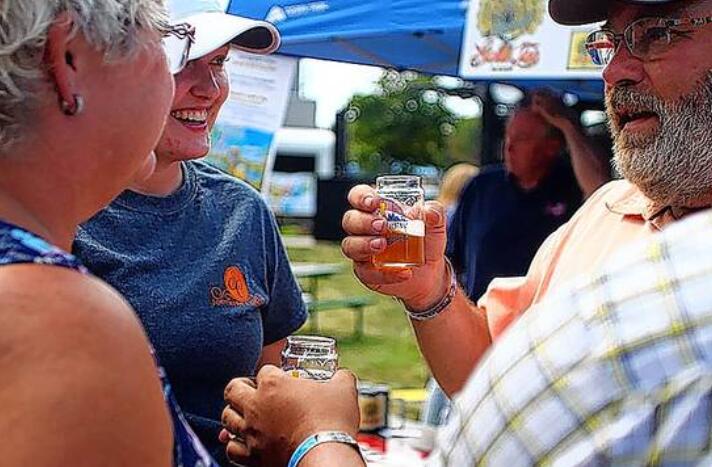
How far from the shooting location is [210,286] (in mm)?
2174

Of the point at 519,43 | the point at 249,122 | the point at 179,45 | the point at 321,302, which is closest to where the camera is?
the point at 179,45

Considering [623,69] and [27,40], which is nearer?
[27,40]

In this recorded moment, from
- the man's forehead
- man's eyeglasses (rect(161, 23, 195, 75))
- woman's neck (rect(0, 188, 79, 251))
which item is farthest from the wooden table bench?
woman's neck (rect(0, 188, 79, 251))

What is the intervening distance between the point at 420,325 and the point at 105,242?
89 centimetres

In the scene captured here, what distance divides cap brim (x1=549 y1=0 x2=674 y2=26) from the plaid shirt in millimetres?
1611

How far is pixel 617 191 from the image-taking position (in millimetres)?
2479

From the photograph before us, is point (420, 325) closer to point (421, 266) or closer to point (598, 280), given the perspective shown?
point (421, 266)

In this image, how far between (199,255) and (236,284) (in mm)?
115

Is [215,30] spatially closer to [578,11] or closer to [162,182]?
[162,182]

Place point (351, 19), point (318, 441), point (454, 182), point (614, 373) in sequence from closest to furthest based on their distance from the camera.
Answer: point (614, 373) → point (318, 441) → point (351, 19) → point (454, 182)

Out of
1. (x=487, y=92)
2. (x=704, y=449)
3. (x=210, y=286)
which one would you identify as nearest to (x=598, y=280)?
(x=704, y=449)

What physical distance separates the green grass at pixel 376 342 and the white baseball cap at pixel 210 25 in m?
5.87

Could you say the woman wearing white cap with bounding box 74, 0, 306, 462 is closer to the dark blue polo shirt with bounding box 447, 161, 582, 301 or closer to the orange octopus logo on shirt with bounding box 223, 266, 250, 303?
the orange octopus logo on shirt with bounding box 223, 266, 250, 303

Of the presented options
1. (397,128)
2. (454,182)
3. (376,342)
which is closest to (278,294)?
(454,182)
